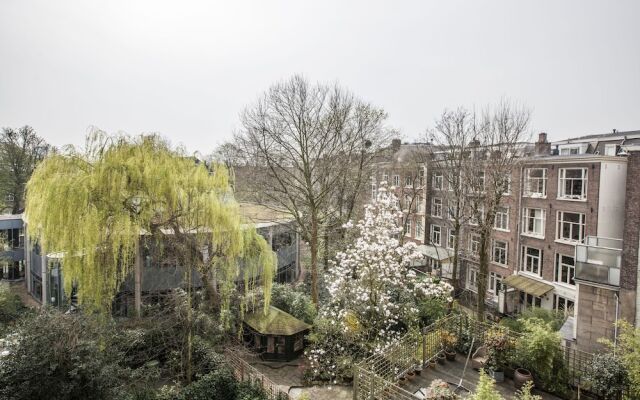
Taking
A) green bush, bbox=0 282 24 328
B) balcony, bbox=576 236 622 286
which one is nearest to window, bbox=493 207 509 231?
balcony, bbox=576 236 622 286

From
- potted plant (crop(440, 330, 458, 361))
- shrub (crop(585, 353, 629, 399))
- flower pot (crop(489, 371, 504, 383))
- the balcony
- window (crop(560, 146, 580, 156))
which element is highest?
window (crop(560, 146, 580, 156))

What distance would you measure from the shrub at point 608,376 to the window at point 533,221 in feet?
52.2

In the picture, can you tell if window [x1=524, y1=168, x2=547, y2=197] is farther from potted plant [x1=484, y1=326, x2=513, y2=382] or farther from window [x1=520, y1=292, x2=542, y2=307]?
potted plant [x1=484, y1=326, x2=513, y2=382]

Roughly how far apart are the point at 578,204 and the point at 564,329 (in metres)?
10.2

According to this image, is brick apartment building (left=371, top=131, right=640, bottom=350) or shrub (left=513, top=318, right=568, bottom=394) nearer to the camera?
shrub (left=513, top=318, right=568, bottom=394)

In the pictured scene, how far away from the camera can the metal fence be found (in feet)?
35.8

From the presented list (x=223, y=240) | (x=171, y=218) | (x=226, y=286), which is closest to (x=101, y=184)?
(x=171, y=218)

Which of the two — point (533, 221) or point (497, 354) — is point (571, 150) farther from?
point (497, 354)

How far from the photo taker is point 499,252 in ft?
88.1

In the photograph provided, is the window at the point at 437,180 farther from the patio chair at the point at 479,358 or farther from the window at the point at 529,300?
the patio chair at the point at 479,358

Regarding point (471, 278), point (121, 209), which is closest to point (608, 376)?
point (121, 209)

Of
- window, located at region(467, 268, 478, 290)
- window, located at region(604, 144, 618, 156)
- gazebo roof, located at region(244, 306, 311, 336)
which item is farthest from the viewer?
window, located at region(467, 268, 478, 290)

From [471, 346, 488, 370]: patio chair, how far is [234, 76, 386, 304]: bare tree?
29.3 feet

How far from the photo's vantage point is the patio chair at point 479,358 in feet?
37.4
